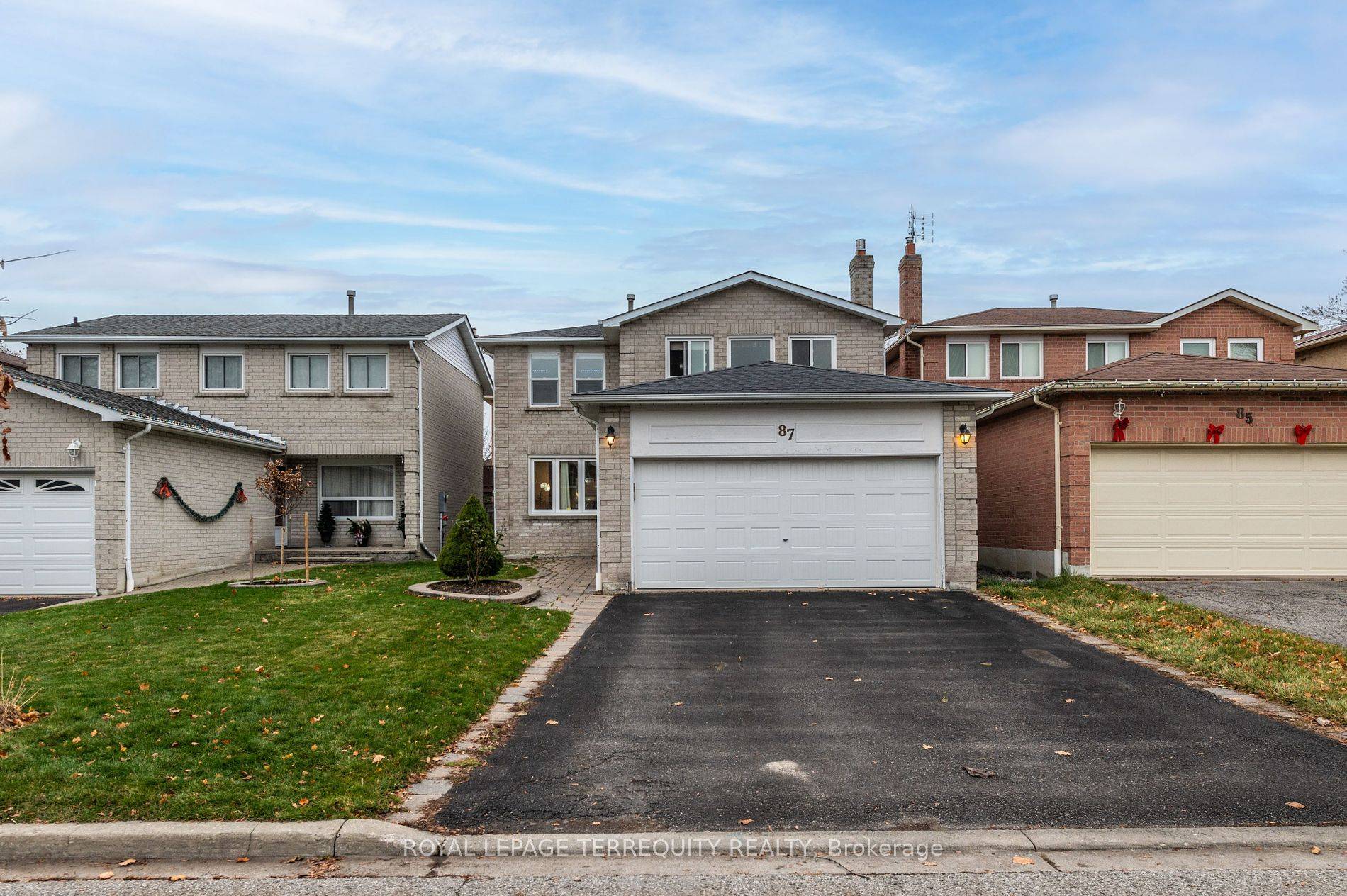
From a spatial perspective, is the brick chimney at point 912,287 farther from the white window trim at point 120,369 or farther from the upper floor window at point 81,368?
the upper floor window at point 81,368

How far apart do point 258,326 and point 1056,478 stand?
1870 cm

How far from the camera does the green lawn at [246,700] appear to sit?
482 centimetres

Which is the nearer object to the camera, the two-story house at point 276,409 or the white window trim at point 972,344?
the two-story house at point 276,409

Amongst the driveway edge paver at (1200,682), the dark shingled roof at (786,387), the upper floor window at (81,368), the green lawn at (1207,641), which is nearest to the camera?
the driveway edge paver at (1200,682)

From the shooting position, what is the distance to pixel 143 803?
468cm

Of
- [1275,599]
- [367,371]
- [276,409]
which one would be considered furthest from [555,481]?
[1275,599]

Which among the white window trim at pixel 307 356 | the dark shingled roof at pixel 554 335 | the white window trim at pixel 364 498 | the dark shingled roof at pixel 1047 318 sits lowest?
the white window trim at pixel 364 498

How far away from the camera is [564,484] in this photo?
2083 cm

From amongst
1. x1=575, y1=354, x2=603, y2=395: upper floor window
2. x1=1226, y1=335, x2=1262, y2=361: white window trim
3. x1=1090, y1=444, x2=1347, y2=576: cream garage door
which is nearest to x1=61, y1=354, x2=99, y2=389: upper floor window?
x1=575, y1=354, x2=603, y2=395: upper floor window

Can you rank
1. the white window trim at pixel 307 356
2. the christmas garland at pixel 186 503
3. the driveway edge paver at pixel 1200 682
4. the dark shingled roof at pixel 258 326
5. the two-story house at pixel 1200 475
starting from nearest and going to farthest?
the driveway edge paver at pixel 1200 682 < the two-story house at pixel 1200 475 < the christmas garland at pixel 186 503 < the dark shingled roof at pixel 258 326 < the white window trim at pixel 307 356

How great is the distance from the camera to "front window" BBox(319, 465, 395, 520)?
20.5 metres

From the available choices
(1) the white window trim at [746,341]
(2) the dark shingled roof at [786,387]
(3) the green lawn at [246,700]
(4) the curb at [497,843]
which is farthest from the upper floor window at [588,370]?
(4) the curb at [497,843]

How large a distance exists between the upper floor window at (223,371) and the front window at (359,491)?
2939mm

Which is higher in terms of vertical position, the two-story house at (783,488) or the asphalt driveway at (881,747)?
the two-story house at (783,488)
